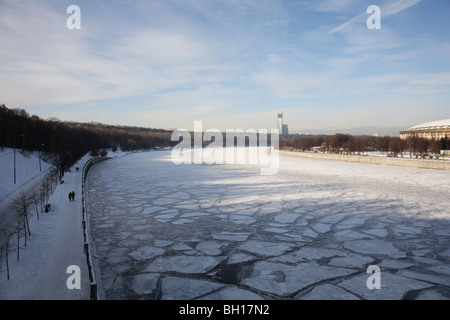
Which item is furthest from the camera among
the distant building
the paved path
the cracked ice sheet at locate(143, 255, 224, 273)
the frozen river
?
the distant building

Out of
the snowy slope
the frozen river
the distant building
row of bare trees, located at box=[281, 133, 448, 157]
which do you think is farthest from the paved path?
the distant building

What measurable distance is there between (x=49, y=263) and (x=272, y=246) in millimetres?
4192

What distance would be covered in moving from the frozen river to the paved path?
15.9 inches

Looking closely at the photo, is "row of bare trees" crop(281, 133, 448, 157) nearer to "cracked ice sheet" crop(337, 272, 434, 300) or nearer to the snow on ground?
the snow on ground

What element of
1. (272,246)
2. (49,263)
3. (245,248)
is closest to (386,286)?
(272,246)

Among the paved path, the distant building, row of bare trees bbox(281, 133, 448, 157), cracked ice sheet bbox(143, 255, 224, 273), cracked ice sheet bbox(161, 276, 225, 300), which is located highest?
the distant building

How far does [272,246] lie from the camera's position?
18.6ft

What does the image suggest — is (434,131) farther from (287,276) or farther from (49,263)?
(49,263)

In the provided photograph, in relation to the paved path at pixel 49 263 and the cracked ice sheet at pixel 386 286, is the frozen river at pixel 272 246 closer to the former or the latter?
the cracked ice sheet at pixel 386 286

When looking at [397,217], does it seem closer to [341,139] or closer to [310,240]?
[310,240]

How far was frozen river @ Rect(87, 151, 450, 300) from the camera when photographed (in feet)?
Result: 13.4
